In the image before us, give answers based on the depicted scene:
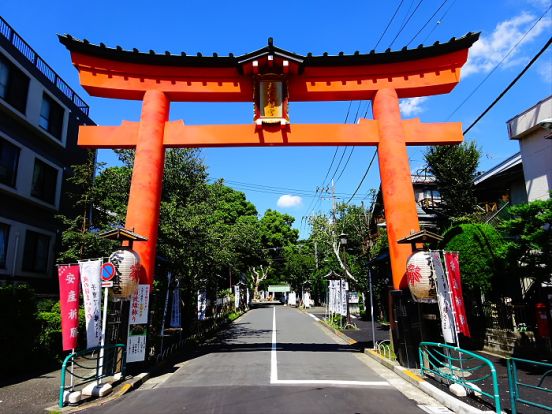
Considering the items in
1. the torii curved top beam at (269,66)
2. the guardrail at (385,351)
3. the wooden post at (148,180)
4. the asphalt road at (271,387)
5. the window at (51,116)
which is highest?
the window at (51,116)

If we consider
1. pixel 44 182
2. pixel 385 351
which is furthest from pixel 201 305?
pixel 385 351

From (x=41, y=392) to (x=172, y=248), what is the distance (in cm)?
710

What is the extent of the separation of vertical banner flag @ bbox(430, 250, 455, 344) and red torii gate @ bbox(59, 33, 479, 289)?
1961mm

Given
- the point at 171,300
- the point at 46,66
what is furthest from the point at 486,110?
the point at 46,66

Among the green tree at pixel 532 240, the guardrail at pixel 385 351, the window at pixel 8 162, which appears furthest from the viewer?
the window at pixel 8 162

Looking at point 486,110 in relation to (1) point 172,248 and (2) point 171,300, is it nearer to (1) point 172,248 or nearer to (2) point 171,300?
(1) point 172,248

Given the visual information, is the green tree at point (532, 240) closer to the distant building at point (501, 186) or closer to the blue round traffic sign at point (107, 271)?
the distant building at point (501, 186)

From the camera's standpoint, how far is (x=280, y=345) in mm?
15516

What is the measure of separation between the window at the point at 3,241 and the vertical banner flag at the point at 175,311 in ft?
23.2

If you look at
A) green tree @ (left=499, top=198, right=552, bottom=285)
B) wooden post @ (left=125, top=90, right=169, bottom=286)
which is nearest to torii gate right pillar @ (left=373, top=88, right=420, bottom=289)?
green tree @ (left=499, top=198, right=552, bottom=285)

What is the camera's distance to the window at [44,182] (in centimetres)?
1762

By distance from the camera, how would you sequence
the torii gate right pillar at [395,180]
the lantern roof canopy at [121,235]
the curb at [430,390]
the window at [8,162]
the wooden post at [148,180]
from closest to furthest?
the curb at [430,390], the lantern roof canopy at [121,235], the wooden post at [148,180], the torii gate right pillar at [395,180], the window at [8,162]

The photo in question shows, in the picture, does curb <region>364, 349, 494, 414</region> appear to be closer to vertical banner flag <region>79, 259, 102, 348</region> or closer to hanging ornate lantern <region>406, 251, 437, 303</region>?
hanging ornate lantern <region>406, 251, 437, 303</region>

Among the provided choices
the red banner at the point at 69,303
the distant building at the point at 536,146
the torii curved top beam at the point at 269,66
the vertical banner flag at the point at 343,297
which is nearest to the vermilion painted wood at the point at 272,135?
the torii curved top beam at the point at 269,66
